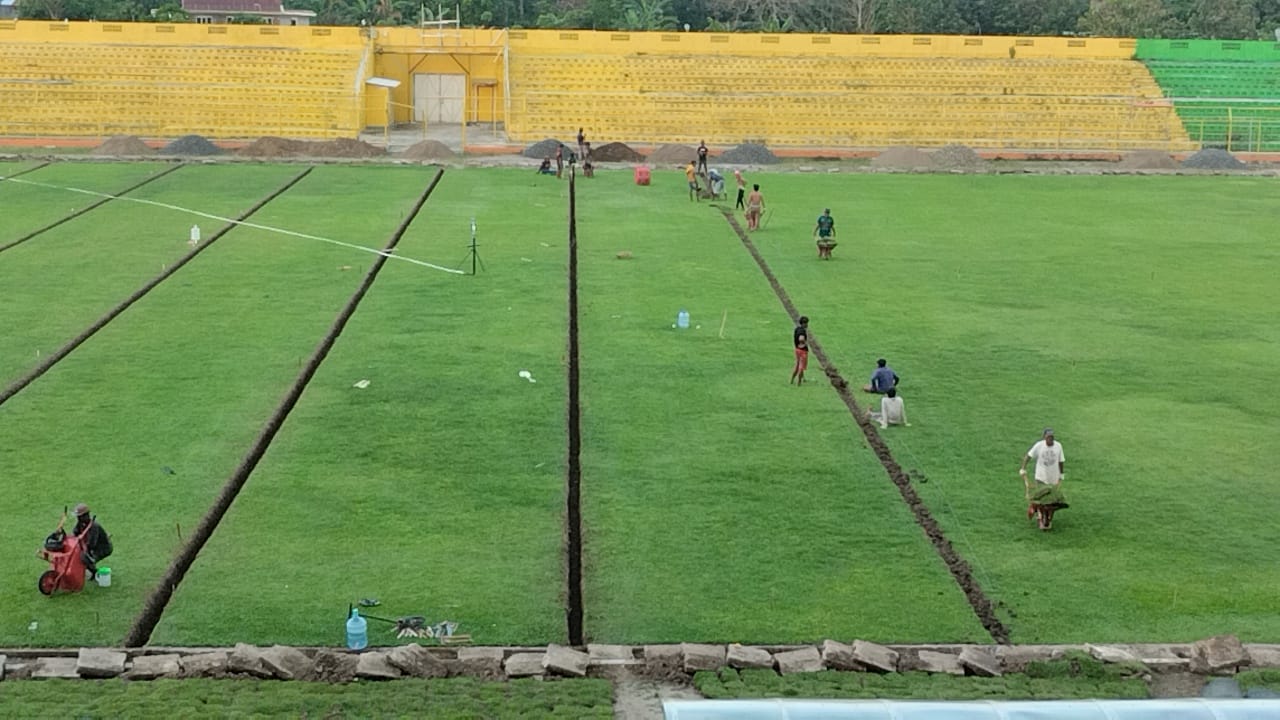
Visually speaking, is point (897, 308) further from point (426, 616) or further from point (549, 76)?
point (549, 76)

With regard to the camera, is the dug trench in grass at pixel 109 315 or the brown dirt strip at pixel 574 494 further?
the dug trench in grass at pixel 109 315

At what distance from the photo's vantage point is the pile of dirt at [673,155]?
63281mm

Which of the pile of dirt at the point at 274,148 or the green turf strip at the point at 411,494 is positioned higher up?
the pile of dirt at the point at 274,148

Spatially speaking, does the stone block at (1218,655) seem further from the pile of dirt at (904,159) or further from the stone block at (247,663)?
the pile of dirt at (904,159)

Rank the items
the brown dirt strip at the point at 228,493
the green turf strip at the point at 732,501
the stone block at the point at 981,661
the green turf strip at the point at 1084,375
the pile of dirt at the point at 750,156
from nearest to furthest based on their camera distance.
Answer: the stone block at the point at 981,661 < the brown dirt strip at the point at 228,493 < the green turf strip at the point at 732,501 < the green turf strip at the point at 1084,375 < the pile of dirt at the point at 750,156

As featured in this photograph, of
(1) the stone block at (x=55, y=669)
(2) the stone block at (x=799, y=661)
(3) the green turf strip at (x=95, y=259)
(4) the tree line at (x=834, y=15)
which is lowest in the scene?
(1) the stone block at (x=55, y=669)

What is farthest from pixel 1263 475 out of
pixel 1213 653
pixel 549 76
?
pixel 549 76

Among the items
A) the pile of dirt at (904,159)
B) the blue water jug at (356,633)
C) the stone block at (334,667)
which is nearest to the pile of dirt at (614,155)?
the pile of dirt at (904,159)

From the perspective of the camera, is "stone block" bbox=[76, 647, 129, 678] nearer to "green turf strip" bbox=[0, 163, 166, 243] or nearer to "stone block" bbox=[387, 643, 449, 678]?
"stone block" bbox=[387, 643, 449, 678]

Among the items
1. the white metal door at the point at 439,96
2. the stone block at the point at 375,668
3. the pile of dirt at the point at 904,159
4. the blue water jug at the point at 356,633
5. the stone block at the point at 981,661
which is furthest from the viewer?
the white metal door at the point at 439,96

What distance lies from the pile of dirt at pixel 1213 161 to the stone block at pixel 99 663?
56.8 metres

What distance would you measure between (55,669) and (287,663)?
226 cm

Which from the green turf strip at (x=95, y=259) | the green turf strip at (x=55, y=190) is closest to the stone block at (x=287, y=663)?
the green turf strip at (x=95, y=259)

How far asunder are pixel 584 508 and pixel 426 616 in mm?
3946
